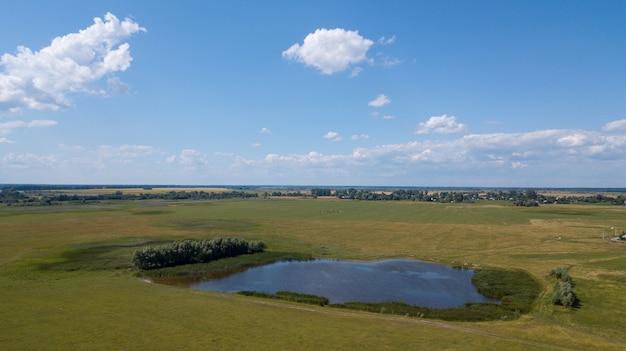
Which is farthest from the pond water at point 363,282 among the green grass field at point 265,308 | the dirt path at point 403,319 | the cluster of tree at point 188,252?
the cluster of tree at point 188,252

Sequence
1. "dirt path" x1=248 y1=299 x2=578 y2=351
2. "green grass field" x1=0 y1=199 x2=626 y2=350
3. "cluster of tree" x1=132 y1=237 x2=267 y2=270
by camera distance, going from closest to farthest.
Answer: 1. "green grass field" x1=0 y1=199 x2=626 y2=350
2. "dirt path" x1=248 y1=299 x2=578 y2=351
3. "cluster of tree" x1=132 y1=237 x2=267 y2=270

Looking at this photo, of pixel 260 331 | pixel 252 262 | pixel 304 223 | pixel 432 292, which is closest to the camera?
pixel 260 331

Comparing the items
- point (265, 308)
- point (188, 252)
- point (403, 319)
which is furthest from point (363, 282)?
point (188, 252)

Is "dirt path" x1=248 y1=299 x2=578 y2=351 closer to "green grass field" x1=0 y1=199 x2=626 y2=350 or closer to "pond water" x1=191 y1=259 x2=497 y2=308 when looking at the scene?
"green grass field" x1=0 y1=199 x2=626 y2=350

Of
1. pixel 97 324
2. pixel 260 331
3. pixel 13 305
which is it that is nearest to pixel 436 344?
pixel 260 331

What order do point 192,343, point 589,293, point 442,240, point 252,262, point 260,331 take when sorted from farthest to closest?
1. point 442,240
2. point 252,262
3. point 589,293
4. point 260,331
5. point 192,343

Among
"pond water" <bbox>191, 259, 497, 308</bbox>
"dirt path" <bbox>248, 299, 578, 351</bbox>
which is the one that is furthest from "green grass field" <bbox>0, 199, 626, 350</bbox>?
"pond water" <bbox>191, 259, 497, 308</bbox>

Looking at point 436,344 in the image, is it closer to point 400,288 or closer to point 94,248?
point 400,288
